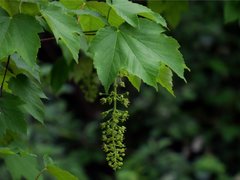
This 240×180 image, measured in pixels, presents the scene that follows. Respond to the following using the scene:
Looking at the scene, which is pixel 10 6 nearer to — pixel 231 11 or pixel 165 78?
pixel 165 78

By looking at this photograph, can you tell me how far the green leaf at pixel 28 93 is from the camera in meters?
1.66

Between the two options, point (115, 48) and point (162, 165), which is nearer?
point (115, 48)

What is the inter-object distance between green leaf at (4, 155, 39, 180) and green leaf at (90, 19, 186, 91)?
0.67 m

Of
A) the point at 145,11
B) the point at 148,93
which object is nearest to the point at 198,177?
the point at 148,93

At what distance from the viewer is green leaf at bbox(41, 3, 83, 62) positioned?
55.2 inches

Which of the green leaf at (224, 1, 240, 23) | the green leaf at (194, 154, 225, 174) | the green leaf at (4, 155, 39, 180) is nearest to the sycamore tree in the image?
the green leaf at (4, 155, 39, 180)

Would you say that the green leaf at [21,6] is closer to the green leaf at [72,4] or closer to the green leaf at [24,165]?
the green leaf at [72,4]

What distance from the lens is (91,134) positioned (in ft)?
17.4

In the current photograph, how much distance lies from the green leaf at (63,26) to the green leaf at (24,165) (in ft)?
2.11

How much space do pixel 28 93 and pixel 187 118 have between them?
3754 mm

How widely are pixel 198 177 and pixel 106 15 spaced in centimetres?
343

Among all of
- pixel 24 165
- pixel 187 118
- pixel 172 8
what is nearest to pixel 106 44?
pixel 24 165

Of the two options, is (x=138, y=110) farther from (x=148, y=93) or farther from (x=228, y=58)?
(x=228, y=58)

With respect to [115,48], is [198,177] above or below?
below
